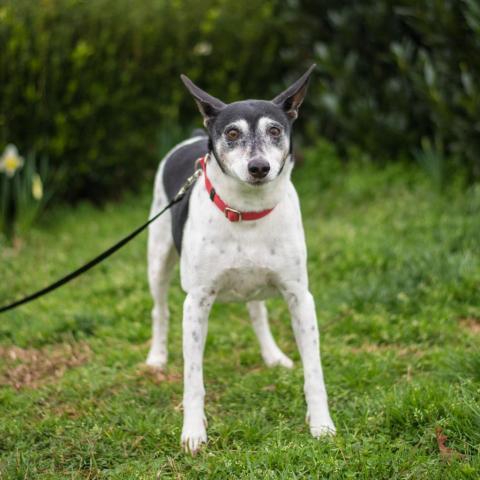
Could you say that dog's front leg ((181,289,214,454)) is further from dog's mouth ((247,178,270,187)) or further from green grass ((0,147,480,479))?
dog's mouth ((247,178,270,187))

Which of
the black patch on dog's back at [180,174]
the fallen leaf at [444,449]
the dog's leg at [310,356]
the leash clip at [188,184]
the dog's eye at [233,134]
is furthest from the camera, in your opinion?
the black patch on dog's back at [180,174]

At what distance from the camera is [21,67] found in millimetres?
7422

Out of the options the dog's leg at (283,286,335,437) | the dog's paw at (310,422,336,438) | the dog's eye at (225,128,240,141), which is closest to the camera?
the dog's eye at (225,128,240,141)

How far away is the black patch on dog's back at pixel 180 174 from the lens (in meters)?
4.05

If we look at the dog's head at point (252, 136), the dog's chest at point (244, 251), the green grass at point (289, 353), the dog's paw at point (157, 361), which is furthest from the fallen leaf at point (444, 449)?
the dog's paw at point (157, 361)

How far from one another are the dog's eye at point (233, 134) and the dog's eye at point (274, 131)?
0.15 meters

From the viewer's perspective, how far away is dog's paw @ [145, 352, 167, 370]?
15.3ft

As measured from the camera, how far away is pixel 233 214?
141 inches

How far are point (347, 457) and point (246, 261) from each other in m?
1.00

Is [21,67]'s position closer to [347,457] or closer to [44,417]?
[44,417]

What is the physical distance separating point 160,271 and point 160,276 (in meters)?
0.04

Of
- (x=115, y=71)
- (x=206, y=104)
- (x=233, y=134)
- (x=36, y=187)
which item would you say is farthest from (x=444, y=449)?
(x=115, y=71)

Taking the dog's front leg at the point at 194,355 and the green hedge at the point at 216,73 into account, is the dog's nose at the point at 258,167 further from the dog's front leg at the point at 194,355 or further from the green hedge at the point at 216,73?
the green hedge at the point at 216,73

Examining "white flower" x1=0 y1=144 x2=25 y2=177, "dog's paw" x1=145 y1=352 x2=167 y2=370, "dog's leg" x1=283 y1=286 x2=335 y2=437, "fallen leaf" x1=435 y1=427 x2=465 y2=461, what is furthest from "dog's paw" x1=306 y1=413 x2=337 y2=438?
"white flower" x1=0 y1=144 x2=25 y2=177
